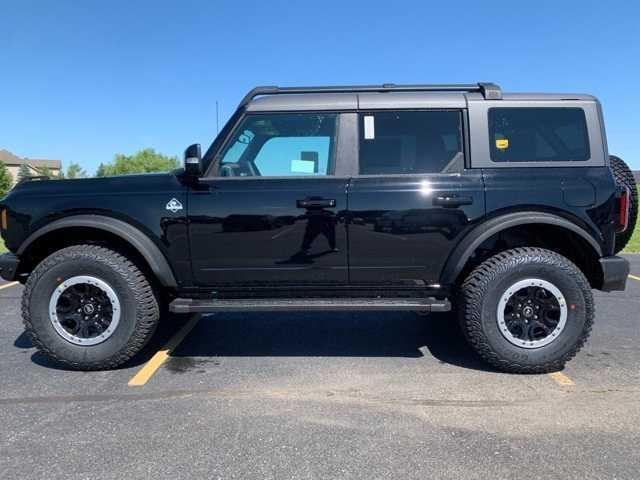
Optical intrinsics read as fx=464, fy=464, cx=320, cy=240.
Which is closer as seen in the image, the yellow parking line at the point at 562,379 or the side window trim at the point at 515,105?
the yellow parking line at the point at 562,379

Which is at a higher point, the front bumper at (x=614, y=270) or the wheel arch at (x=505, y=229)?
the wheel arch at (x=505, y=229)

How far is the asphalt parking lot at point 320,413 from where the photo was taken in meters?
2.33

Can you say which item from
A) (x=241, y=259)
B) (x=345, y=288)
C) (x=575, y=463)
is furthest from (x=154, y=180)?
(x=575, y=463)

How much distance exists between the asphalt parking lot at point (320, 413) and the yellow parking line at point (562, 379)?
0.02 m

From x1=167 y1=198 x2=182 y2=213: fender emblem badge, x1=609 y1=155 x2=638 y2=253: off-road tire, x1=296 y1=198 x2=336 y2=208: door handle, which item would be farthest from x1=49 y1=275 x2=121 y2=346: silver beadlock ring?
x1=609 y1=155 x2=638 y2=253: off-road tire

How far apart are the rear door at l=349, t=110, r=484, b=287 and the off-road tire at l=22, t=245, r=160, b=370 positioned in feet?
5.42

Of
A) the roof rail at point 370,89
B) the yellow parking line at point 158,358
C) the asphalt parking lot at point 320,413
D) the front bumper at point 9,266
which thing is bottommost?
the asphalt parking lot at point 320,413

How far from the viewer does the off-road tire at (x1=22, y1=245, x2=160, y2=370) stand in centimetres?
347

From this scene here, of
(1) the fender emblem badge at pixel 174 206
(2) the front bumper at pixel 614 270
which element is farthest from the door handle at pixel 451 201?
(1) the fender emblem badge at pixel 174 206

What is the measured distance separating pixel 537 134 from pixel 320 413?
2.61m

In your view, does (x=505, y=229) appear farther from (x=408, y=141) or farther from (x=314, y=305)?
(x=314, y=305)

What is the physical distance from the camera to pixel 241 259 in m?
3.51

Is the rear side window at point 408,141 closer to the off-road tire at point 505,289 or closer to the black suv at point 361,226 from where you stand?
the black suv at point 361,226

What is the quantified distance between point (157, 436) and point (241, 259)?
135cm
